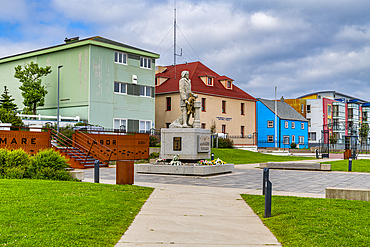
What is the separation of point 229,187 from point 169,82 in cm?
3710

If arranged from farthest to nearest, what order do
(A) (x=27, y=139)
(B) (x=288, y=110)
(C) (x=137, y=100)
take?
(B) (x=288, y=110)
(C) (x=137, y=100)
(A) (x=27, y=139)

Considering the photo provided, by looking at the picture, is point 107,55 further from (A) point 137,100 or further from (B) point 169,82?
(B) point 169,82

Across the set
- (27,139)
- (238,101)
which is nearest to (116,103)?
(27,139)

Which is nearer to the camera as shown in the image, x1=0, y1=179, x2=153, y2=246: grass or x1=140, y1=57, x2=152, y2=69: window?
x1=0, y1=179, x2=153, y2=246: grass

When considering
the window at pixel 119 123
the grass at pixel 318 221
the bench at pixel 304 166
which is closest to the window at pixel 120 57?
the window at pixel 119 123

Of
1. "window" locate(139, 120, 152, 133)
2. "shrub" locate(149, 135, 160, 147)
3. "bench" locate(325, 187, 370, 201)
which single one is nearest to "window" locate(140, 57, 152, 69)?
"window" locate(139, 120, 152, 133)

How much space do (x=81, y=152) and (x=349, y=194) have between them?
59.5ft

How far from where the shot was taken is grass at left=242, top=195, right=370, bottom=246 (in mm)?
5848

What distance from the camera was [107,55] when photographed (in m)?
37.9

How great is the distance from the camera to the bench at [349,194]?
9.32 m

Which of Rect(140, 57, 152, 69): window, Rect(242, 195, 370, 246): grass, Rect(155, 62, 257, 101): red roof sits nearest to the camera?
Rect(242, 195, 370, 246): grass

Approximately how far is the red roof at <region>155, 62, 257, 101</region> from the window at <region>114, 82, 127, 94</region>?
8.39 m

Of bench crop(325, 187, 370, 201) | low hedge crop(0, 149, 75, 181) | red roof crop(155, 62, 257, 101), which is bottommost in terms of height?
bench crop(325, 187, 370, 201)

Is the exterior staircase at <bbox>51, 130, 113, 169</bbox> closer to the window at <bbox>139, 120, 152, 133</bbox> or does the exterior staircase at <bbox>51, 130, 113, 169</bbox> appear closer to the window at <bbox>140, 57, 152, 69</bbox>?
the window at <bbox>139, 120, 152, 133</bbox>
